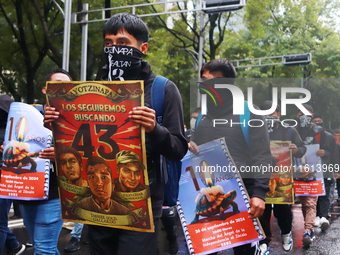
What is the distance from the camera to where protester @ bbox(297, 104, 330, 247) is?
20.1ft

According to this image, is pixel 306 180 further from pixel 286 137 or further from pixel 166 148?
pixel 166 148

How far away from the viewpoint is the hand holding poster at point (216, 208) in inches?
122

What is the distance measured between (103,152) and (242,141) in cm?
156

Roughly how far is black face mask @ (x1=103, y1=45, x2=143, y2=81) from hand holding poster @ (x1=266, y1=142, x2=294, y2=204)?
2.79 m

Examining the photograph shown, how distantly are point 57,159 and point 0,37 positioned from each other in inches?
668

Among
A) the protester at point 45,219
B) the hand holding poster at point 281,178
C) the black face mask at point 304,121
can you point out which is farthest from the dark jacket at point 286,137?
the protester at point 45,219

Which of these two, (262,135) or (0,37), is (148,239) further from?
(0,37)

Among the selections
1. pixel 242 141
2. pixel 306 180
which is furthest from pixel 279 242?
pixel 242 141

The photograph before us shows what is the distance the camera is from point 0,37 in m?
17.5

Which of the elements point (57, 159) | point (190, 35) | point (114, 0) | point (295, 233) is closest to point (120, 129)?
point (57, 159)

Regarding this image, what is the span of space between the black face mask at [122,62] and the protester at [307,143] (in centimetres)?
465

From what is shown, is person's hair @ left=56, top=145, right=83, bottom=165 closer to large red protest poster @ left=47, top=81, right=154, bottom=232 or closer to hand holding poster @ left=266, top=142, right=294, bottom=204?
large red protest poster @ left=47, top=81, right=154, bottom=232

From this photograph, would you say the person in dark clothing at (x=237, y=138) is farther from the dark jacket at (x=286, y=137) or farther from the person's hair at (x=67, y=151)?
the dark jacket at (x=286, y=137)

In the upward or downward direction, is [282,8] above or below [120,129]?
above
